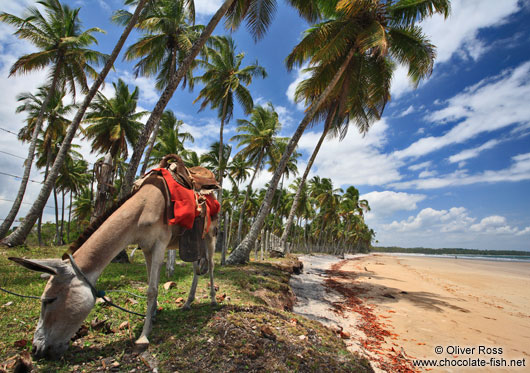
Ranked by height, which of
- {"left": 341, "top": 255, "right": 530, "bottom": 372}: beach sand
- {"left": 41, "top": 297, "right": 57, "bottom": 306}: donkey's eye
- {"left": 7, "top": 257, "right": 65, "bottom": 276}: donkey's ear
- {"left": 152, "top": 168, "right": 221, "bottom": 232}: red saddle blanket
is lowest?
{"left": 341, "top": 255, "right": 530, "bottom": 372}: beach sand

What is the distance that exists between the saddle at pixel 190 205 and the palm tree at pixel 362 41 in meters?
6.52

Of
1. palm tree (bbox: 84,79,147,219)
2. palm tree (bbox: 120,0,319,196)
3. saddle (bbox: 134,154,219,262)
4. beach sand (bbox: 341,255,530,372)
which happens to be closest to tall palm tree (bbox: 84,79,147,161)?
palm tree (bbox: 84,79,147,219)

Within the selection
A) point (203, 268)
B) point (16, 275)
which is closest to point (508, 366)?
point (203, 268)

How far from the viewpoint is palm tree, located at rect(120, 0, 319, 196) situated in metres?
7.82

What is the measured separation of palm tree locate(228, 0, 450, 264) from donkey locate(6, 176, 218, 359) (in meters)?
7.89

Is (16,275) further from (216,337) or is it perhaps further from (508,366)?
(508,366)

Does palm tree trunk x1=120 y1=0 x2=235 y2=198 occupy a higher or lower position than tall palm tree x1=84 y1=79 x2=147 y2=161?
lower

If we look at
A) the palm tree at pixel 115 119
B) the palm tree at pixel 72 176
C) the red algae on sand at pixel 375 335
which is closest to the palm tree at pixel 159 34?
the palm tree at pixel 115 119

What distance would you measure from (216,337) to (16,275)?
638 centimetres

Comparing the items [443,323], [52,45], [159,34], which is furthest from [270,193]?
[52,45]

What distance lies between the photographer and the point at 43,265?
2.18 meters

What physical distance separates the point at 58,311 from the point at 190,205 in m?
1.79

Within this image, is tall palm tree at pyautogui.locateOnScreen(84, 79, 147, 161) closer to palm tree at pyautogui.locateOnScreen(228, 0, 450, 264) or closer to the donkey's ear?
palm tree at pyautogui.locateOnScreen(228, 0, 450, 264)

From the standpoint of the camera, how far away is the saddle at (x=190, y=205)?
11.3 feet
